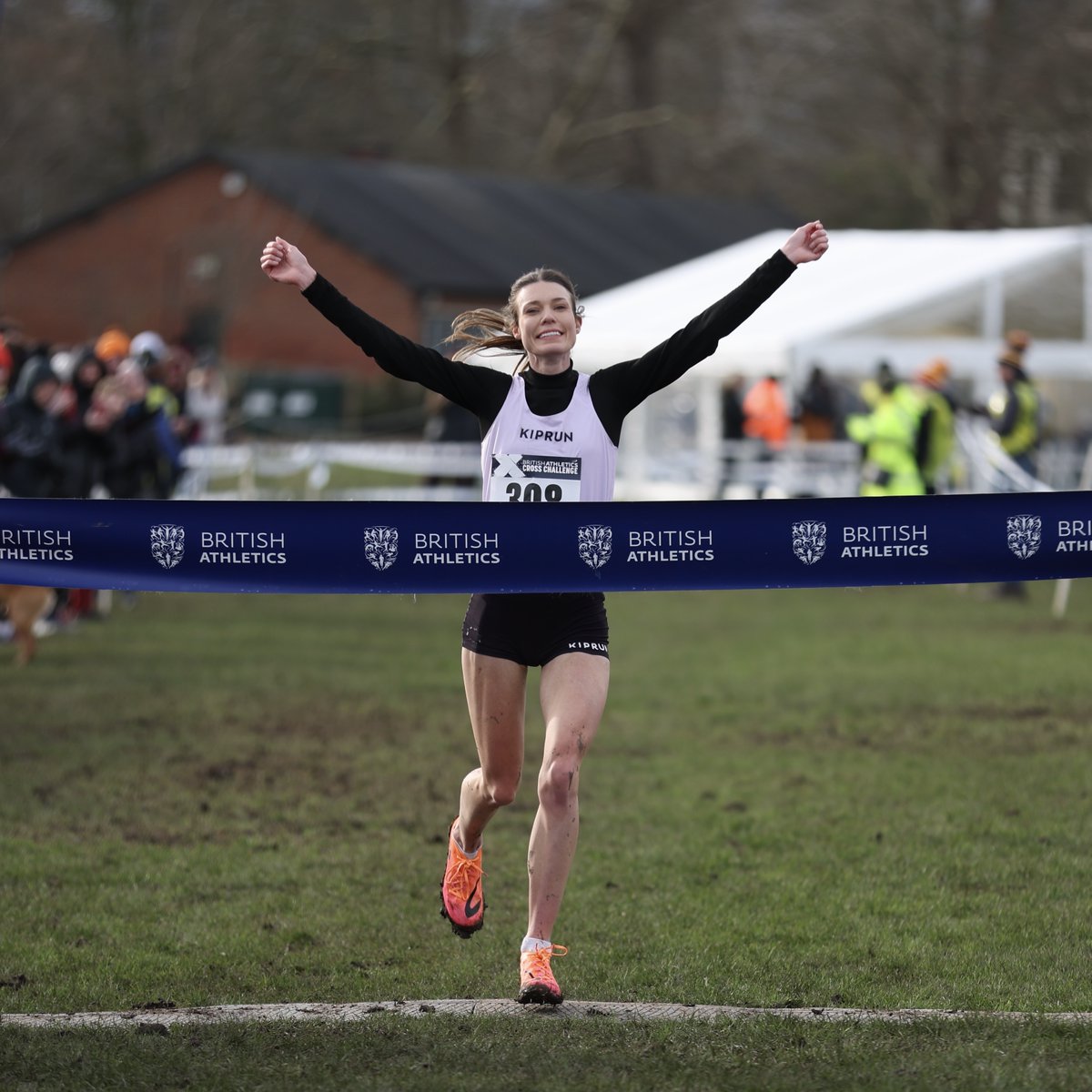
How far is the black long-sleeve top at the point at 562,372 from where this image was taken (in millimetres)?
5988

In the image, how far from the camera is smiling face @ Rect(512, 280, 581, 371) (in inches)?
239

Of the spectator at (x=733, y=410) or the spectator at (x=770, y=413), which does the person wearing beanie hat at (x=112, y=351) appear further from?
the spectator at (x=733, y=410)

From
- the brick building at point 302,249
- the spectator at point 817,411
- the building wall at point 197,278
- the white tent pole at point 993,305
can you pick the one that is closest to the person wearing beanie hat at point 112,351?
the spectator at point 817,411

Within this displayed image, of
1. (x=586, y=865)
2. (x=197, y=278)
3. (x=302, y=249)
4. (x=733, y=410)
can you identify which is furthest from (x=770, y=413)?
(x=302, y=249)

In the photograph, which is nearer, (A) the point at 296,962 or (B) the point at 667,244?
(A) the point at 296,962

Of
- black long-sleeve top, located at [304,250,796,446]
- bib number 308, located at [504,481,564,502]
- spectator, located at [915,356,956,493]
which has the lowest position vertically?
bib number 308, located at [504,481,564,502]

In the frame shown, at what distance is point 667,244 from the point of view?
50625 millimetres

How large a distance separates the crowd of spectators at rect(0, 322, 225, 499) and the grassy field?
4.90 feet

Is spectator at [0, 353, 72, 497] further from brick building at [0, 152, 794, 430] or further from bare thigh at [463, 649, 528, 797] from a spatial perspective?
brick building at [0, 152, 794, 430]

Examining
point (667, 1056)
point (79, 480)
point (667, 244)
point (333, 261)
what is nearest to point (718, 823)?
point (667, 1056)

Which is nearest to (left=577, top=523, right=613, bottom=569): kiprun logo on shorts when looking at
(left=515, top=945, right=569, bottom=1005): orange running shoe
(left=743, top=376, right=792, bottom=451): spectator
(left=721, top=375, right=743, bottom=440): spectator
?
(left=515, top=945, right=569, bottom=1005): orange running shoe

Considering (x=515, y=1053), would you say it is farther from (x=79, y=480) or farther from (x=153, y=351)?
(x=153, y=351)

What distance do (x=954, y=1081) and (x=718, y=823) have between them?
405 cm

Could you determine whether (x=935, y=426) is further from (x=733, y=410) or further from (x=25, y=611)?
(x=25, y=611)
